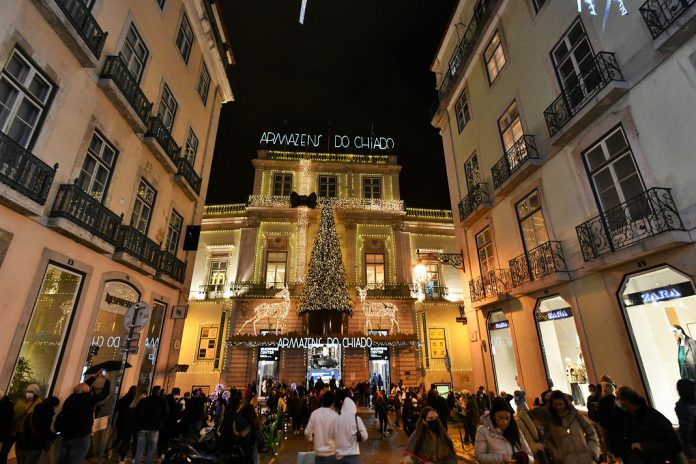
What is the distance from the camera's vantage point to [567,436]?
4203 mm

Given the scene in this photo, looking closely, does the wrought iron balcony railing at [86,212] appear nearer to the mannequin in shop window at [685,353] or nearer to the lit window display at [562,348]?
the lit window display at [562,348]

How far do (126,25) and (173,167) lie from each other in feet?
14.9

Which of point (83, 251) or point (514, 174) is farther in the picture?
point (514, 174)

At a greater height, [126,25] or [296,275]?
[126,25]

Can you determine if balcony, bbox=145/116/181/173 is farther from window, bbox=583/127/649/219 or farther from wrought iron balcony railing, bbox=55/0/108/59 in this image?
window, bbox=583/127/649/219

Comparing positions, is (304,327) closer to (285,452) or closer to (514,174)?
(285,452)

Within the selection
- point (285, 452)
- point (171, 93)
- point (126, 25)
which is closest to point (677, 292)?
point (285, 452)

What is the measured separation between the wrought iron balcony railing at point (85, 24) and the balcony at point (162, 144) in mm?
2880

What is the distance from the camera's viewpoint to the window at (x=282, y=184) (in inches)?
1119

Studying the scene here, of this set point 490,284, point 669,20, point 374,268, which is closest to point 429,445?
point 669,20

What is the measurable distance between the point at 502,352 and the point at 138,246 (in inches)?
521

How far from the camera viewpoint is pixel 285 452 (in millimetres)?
9656

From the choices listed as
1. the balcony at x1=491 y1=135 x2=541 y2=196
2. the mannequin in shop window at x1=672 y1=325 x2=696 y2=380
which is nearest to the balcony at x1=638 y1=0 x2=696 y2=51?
the balcony at x1=491 y1=135 x2=541 y2=196

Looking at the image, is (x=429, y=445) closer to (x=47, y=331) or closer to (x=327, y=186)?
(x=47, y=331)
